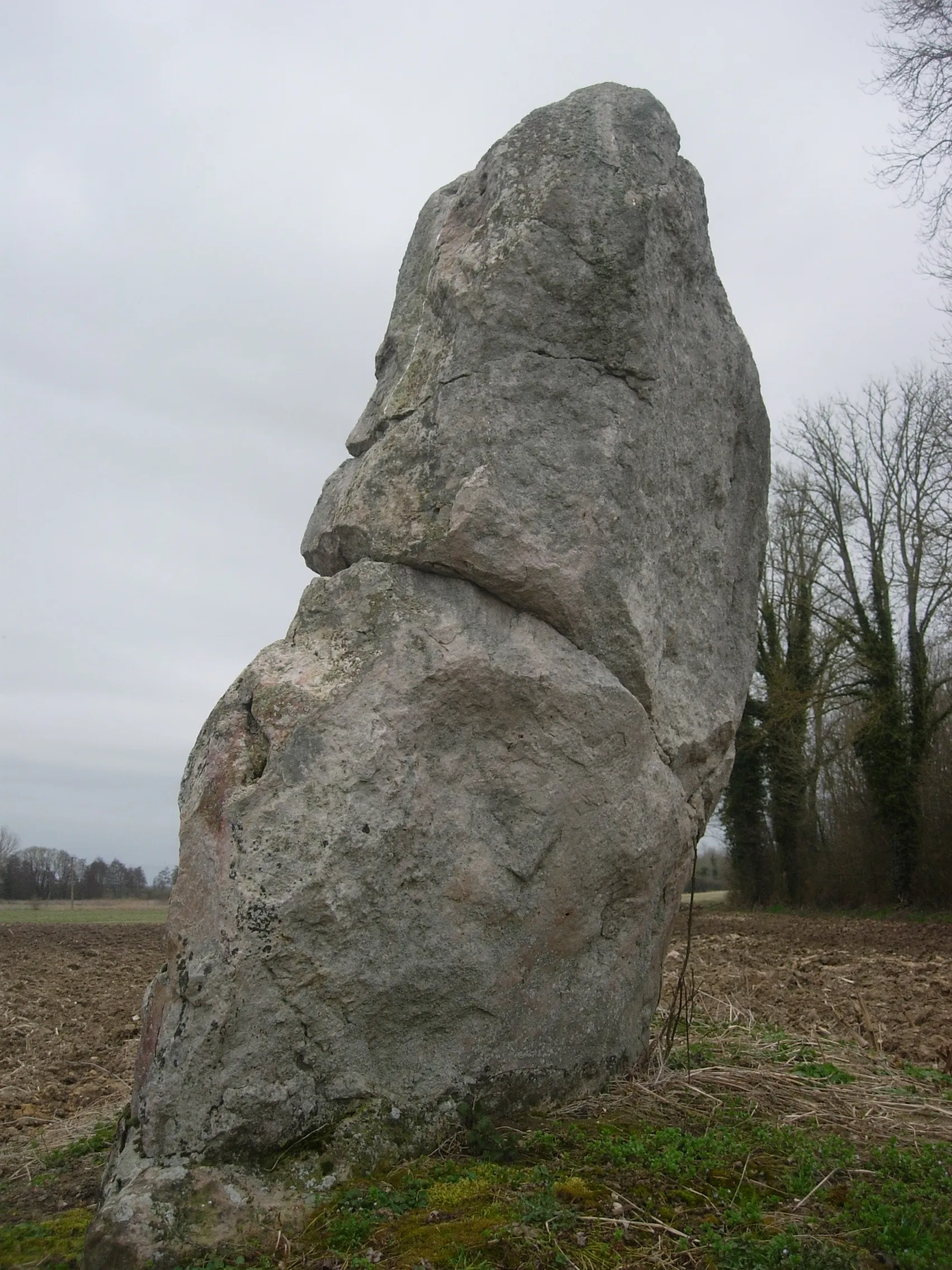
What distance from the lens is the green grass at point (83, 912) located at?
83.4 ft

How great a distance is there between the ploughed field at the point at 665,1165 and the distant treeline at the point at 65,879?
3891 centimetres

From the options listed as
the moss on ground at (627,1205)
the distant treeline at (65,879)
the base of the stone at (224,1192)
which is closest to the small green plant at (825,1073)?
the moss on ground at (627,1205)

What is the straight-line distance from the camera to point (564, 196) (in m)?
4.73

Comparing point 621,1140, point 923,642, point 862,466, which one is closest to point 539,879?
point 621,1140

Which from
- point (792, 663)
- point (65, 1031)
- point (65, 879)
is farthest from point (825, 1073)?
point (65, 879)

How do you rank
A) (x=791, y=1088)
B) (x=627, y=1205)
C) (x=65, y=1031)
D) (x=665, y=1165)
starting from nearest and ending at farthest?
(x=627, y=1205) → (x=665, y=1165) → (x=791, y=1088) → (x=65, y=1031)

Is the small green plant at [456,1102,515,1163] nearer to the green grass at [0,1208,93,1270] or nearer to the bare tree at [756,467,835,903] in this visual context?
the green grass at [0,1208,93,1270]

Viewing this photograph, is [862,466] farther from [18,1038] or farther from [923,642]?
[18,1038]

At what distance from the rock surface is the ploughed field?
1.66 meters

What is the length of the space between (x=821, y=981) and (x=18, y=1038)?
6439mm

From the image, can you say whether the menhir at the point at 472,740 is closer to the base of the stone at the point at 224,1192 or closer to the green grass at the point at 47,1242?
the base of the stone at the point at 224,1192

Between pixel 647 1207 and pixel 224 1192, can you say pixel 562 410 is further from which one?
pixel 224 1192

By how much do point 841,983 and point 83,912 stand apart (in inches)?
1115

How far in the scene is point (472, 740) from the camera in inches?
172
